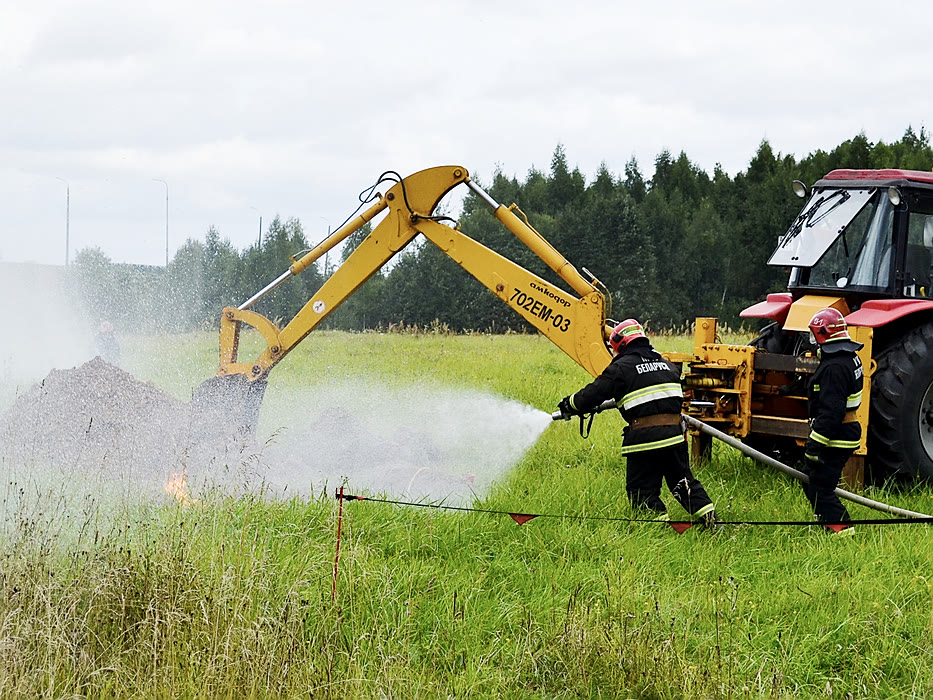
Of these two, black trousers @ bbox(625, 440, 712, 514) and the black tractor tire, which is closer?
black trousers @ bbox(625, 440, 712, 514)

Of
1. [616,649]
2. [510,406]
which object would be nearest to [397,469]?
[510,406]

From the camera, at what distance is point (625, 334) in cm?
730

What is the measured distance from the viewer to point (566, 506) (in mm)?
7188

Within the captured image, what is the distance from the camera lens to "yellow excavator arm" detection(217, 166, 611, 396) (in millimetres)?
7766

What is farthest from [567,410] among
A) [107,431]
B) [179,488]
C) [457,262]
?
[107,431]

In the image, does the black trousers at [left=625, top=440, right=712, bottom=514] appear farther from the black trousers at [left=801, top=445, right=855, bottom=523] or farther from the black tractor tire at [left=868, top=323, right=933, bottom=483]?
the black tractor tire at [left=868, top=323, right=933, bottom=483]

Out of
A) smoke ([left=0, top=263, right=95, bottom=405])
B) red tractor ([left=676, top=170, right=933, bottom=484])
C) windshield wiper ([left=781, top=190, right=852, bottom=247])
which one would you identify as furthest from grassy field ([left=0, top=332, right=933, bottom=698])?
smoke ([left=0, top=263, right=95, bottom=405])

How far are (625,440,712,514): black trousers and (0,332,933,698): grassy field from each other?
0.73ft

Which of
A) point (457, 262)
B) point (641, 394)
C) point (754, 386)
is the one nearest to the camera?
point (641, 394)

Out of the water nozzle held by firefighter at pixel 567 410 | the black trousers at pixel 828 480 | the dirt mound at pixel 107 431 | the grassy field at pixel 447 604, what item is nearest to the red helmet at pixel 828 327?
the black trousers at pixel 828 480

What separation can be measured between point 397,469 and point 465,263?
5.78 feet

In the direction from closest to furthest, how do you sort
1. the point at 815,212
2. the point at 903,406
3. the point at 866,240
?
1. the point at 903,406
2. the point at 866,240
3. the point at 815,212

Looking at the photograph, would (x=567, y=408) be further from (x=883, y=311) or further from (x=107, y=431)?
(x=107, y=431)

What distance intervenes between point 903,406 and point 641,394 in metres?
2.10
